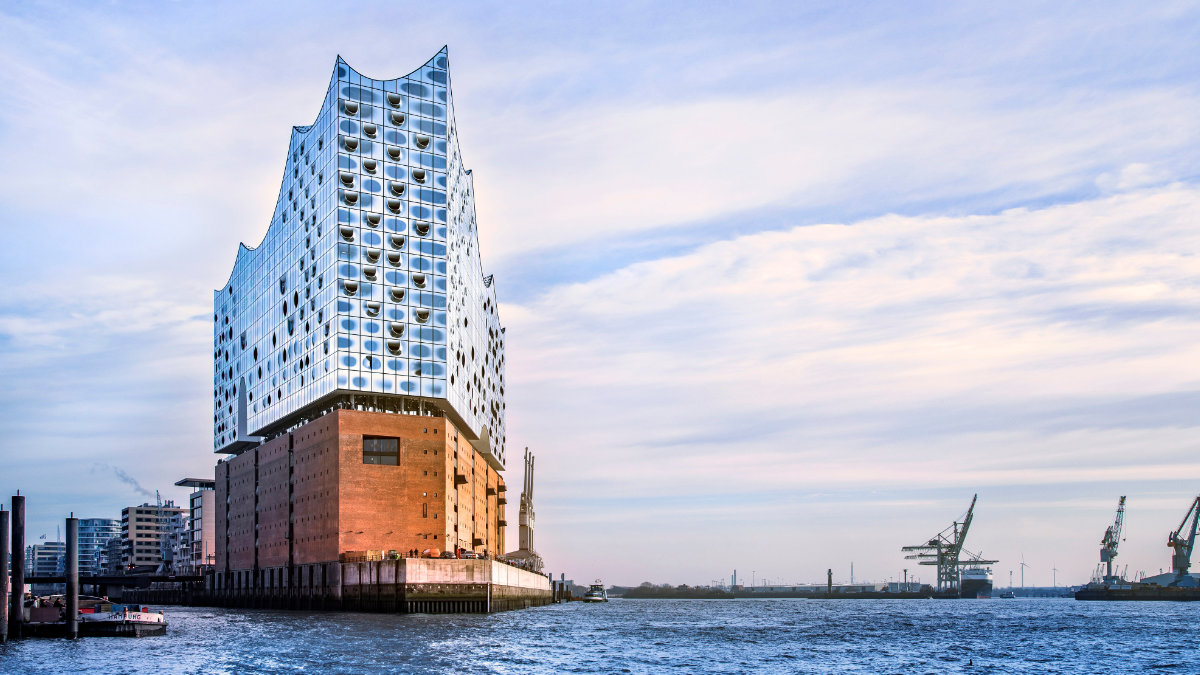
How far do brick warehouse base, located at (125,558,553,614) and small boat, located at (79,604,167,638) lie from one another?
27.2 m

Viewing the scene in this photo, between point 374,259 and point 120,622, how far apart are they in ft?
169

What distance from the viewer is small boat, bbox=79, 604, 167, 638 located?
62094mm

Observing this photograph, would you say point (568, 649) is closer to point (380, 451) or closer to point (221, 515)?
point (380, 451)

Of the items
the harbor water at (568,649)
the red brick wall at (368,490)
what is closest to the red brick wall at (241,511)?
the red brick wall at (368,490)

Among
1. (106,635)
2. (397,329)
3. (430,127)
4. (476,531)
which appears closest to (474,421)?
(476,531)

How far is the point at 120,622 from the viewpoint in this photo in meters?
63.4

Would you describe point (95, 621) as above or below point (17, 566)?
below

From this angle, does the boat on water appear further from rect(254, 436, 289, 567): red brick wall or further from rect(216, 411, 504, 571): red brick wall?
rect(254, 436, 289, 567): red brick wall

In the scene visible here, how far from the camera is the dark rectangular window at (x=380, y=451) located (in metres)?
106

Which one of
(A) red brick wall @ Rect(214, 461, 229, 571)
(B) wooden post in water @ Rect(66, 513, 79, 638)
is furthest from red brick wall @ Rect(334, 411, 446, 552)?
(A) red brick wall @ Rect(214, 461, 229, 571)

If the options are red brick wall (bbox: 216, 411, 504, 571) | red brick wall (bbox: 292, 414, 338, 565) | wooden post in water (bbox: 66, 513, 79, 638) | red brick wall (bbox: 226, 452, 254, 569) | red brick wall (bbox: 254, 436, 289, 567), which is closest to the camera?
wooden post in water (bbox: 66, 513, 79, 638)

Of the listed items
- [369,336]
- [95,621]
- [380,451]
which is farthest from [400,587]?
[95,621]

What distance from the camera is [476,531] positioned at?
132m

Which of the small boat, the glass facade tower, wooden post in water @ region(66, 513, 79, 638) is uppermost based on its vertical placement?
the glass facade tower
